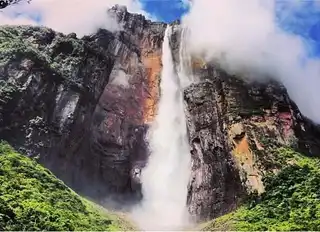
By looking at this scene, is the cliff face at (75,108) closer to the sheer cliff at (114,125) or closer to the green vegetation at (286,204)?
the sheer cliff at (114,125)

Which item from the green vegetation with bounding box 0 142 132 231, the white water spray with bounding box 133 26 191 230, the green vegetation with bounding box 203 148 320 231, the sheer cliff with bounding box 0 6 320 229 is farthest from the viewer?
the white water spray with bounding box 133 26 191 230

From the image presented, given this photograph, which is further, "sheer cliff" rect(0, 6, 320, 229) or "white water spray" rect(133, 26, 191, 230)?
"white water spray" rect(133, 26, 191, 230)

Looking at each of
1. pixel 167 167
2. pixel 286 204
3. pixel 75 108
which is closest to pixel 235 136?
pixel 286 204

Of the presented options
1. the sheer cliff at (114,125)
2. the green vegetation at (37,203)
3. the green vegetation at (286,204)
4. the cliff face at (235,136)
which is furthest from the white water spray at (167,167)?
the green vegetation at (286,204)

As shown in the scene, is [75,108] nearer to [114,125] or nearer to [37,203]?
[114,125]

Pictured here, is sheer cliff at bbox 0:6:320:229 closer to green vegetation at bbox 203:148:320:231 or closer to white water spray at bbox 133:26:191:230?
white water spray at bbox 133:26:191:230

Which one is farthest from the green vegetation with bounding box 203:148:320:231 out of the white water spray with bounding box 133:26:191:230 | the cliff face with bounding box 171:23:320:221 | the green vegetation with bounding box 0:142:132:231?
the green vegetation with bounding box 0:142:132:231

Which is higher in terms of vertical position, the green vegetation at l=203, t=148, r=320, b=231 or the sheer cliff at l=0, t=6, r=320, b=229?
the sheer cliff at l=0, t=6, r=320, b=229

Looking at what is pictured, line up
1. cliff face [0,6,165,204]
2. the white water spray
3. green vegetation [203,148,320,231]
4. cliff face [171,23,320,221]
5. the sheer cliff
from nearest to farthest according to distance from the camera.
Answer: green vegetation [203,148,320,231] → cliff face [171,23,320,221] → the sheer cliff → cliff face [0,6,165,204] → the white water spray
